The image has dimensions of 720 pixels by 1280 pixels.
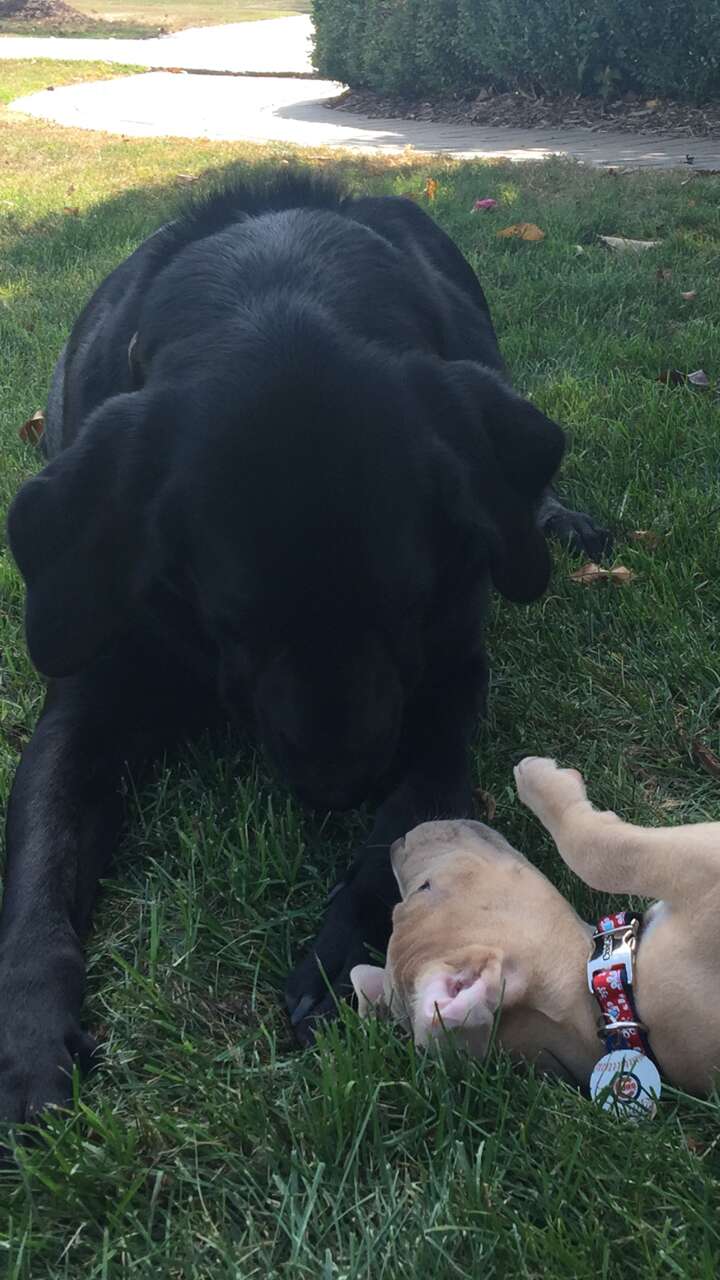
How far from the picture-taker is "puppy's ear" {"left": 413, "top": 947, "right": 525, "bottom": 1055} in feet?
5.23

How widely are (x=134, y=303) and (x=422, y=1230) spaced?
7.08ft

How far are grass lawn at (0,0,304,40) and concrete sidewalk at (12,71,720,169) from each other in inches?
560

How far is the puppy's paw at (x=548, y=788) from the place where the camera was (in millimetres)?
2020

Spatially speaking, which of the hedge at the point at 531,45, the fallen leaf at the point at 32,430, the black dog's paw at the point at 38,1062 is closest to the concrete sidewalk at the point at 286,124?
the hedge at the point at 531,45

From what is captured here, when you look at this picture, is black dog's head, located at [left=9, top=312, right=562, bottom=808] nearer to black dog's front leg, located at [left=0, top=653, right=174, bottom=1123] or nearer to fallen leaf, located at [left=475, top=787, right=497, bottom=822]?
black dog's front leg, located at [left=0, top=653, right=174, bottom=1123]

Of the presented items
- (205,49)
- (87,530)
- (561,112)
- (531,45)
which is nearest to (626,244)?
(87,530)

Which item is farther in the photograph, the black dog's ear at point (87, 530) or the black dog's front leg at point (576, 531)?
the black dog's front leg at point (576, 531)

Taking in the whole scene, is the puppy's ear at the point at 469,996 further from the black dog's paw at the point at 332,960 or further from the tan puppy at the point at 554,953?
the black dog's paw at the point at 332,960

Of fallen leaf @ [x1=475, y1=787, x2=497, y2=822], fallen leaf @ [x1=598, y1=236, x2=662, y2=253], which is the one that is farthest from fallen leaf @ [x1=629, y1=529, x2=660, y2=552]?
fallen leaf @ [x1=598, y1=236, x2=662, y2=253]

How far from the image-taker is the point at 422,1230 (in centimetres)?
141

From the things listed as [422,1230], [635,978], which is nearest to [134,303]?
[635,978]

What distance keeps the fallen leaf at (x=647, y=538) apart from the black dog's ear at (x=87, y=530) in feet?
5.42

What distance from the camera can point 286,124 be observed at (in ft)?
46.7

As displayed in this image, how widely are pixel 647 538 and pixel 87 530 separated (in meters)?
1.78
